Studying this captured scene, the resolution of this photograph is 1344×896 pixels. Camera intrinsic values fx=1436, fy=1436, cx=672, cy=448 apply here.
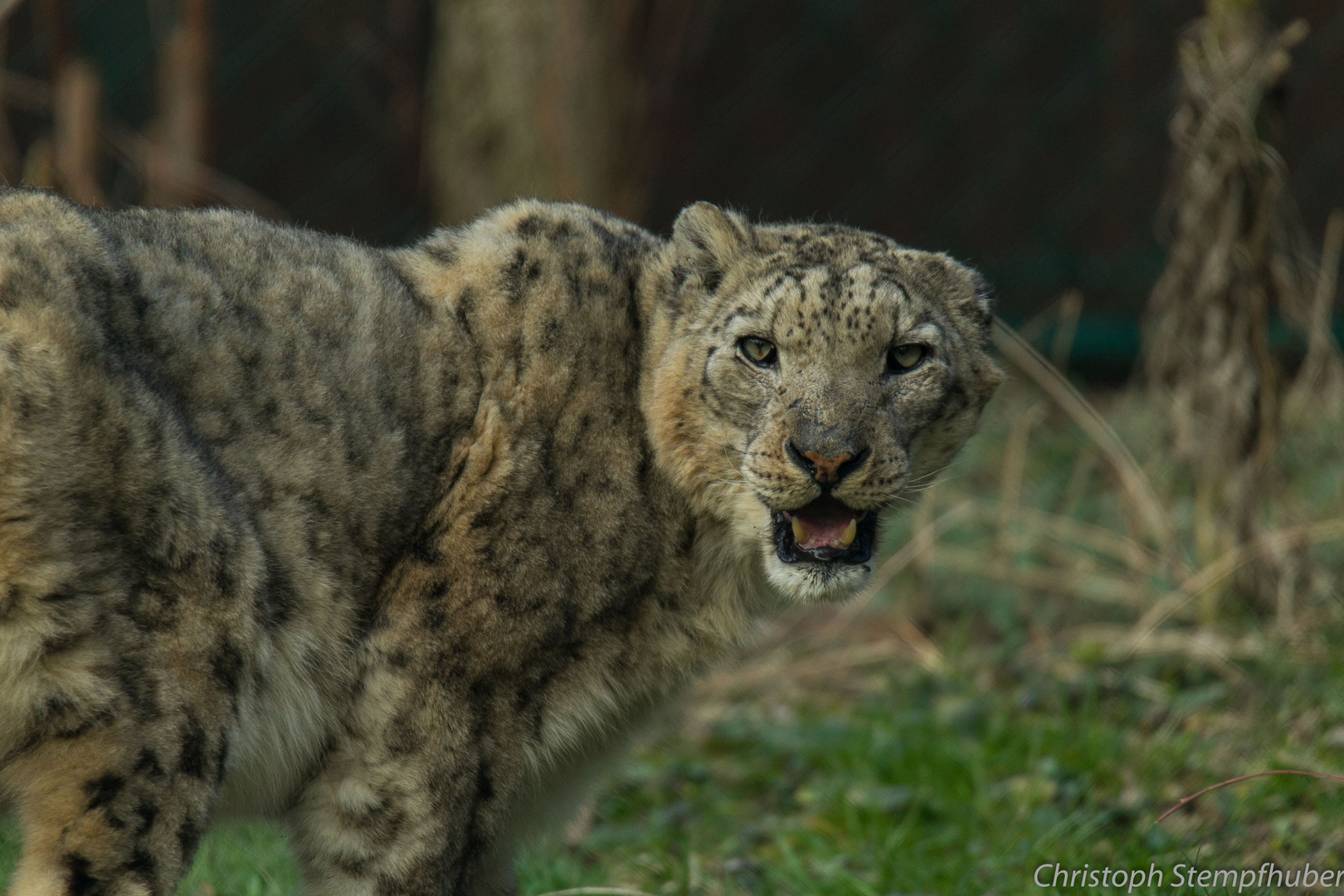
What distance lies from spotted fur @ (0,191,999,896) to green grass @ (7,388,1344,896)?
1.07 m

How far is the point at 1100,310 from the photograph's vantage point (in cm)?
1026

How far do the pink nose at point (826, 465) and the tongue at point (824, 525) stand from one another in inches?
7.2

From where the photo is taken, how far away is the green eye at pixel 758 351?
397cm

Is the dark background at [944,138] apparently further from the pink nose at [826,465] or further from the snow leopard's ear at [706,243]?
the pink nose at [826,465]

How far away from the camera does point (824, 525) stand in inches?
154

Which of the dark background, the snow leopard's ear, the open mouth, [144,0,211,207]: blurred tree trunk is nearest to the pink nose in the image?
the open mouth

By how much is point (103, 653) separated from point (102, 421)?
49 centimetres

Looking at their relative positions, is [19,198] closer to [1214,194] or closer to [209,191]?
[209,191]

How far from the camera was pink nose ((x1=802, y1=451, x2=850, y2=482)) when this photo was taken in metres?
3.70

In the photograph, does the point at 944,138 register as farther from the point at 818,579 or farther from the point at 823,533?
the point at 818,579

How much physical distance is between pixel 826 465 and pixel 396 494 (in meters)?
1.10

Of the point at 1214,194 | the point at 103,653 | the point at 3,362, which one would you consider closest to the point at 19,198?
the point at 3,362

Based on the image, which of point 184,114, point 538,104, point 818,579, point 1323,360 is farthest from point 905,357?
point 184,114

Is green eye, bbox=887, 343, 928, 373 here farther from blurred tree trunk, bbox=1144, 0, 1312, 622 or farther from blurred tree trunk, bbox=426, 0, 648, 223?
blurred tree trunk, bbox=426, 0, 648, 223
